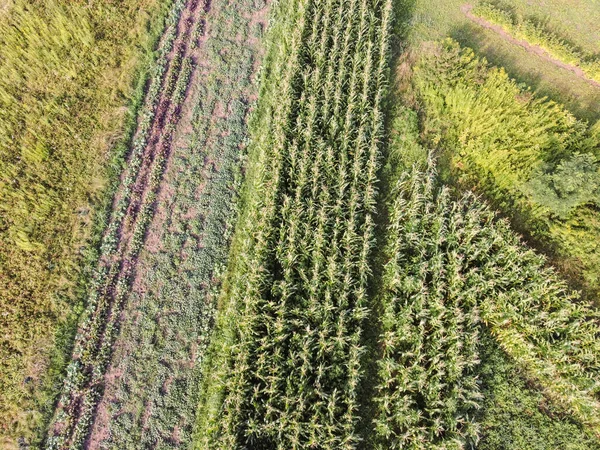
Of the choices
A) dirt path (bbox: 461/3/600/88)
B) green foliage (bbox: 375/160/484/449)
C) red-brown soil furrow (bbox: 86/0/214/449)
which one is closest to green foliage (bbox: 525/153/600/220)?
green foliage (bbox: 375/160/484/449)

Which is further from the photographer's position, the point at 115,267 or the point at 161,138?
the point at 161,138

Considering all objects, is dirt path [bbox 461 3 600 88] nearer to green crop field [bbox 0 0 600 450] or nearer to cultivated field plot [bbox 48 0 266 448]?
green crop field [bbox 0 0 600 450]

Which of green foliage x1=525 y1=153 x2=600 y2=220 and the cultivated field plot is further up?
green foliage x1=525 y1=153 x2=600 y2=220

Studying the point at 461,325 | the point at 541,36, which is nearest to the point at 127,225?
the point at 461,325

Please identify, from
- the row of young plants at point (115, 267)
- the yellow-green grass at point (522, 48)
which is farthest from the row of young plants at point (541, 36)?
the row of young plants at point (115, 267)

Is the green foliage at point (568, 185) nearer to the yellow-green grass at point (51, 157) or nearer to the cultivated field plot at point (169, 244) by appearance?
the cultivated field plot at point (169, 244)

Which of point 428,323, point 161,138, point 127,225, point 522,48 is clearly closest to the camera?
point 428,323

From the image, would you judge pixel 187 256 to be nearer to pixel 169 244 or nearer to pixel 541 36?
pixel 169 244
